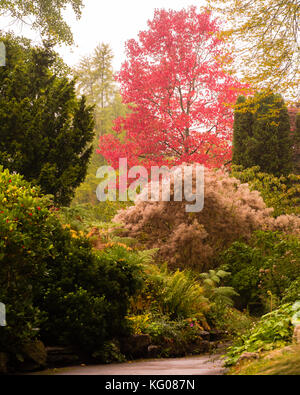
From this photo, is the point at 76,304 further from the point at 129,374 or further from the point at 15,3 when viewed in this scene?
the point at 15,3

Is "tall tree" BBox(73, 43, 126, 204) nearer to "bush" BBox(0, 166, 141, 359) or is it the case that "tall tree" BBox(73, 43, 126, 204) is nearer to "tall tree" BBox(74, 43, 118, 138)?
"tall tree" BBox(74, 43, 118, 138)

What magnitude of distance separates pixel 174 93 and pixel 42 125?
8.44 metres

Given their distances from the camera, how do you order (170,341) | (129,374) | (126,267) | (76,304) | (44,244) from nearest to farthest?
(129,374) → (44,244) → (76,304) → (126,267) → (170,341)

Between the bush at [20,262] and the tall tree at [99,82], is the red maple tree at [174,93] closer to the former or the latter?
the tall tree at [99,82]

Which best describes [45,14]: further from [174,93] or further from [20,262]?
[20,262]

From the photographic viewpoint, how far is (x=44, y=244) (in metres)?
4.18

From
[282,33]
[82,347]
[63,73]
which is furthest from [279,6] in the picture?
[82,347]

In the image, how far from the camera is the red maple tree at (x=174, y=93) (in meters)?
16.1

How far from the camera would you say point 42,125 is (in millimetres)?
9289

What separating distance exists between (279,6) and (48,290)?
27.8 feet

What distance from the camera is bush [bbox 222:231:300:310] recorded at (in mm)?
7863

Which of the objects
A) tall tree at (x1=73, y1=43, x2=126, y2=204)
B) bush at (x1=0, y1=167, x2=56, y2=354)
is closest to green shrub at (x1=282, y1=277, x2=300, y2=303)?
bush at (x1=0, y1=167, x2=56, y2=354)

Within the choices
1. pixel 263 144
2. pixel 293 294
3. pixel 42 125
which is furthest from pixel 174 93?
pixel 293 294

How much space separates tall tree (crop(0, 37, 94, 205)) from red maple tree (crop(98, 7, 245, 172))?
6067 millimetres
